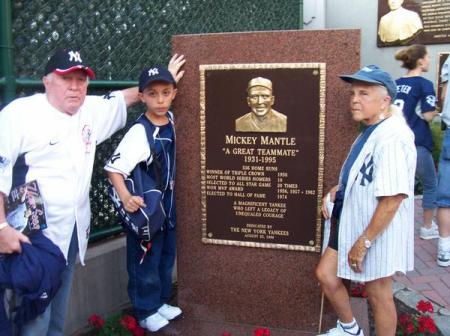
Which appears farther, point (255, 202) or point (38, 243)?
point (255, 202)

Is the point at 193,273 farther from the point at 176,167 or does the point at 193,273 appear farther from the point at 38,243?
the point at 38,243

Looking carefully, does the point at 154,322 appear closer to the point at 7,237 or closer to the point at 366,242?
the point at 7,237

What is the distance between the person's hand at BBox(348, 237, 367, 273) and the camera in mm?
2723

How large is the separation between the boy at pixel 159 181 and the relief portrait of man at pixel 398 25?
5.66 metres

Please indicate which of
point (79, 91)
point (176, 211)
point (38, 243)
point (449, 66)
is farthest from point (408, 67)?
point (38, 243)

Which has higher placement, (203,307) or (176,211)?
(176,211)

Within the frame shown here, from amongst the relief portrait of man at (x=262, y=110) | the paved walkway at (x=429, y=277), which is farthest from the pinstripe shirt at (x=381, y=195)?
the paved walkway at (x=429, y=277)

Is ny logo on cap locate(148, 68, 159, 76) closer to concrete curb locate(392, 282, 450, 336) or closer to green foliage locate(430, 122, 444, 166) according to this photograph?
concrete curb locate(392, 282, 450, 336)

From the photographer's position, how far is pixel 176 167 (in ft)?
11.5

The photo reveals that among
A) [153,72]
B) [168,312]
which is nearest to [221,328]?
[168,312]

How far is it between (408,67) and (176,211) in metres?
2.85

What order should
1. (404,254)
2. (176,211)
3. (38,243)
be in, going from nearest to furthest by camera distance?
(38,243)
(404,254)
(176,211)

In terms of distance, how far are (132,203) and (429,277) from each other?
2725 mm

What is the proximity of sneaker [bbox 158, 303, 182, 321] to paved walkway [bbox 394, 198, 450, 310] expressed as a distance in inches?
74.9
